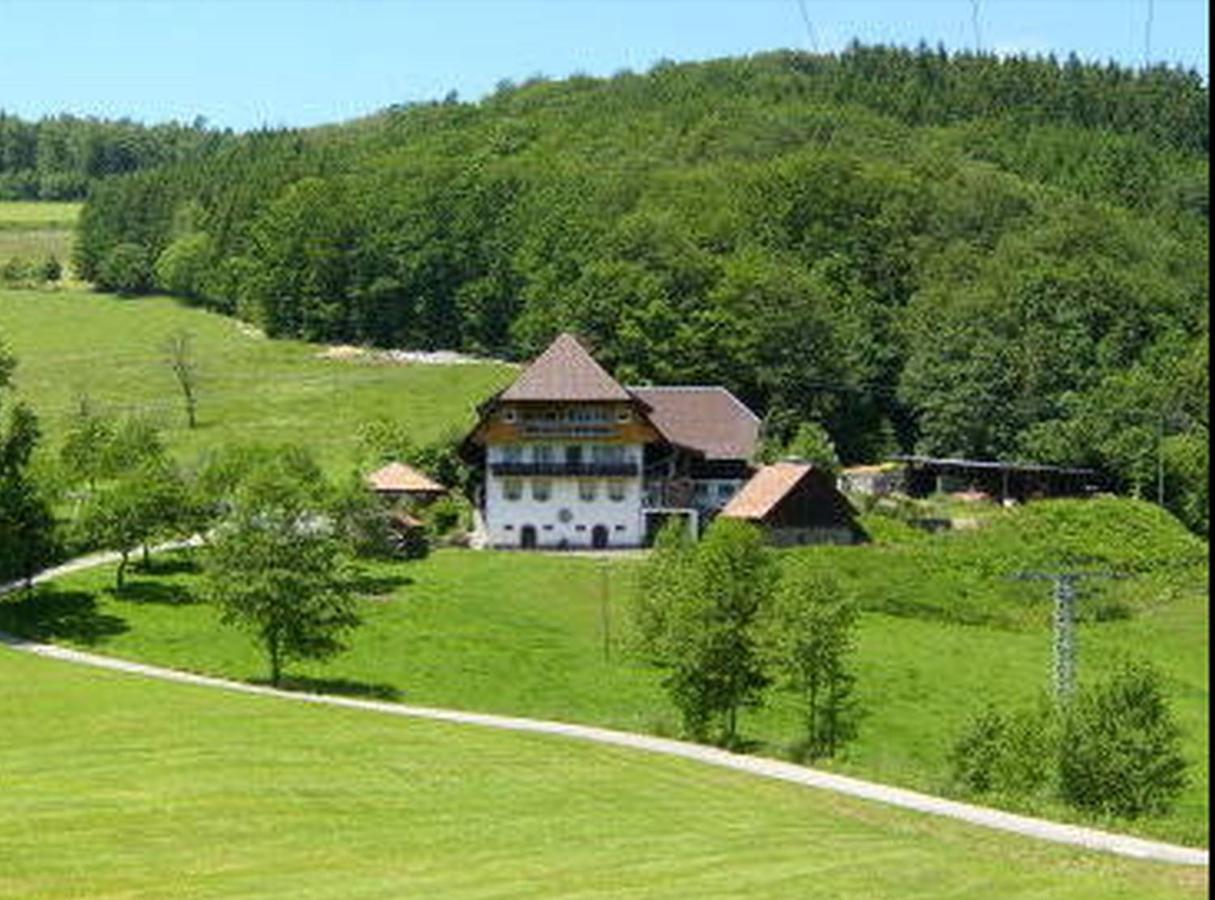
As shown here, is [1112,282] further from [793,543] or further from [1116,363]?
[793,543]

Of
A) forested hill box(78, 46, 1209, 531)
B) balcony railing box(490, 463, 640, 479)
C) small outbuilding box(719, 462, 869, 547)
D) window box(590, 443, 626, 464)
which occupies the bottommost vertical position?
small outbuilding box(719, 462, 869, 547)

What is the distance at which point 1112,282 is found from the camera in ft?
447

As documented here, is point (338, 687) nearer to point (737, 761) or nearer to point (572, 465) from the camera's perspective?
point (737, 761)

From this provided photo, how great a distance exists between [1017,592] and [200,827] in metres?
50.3

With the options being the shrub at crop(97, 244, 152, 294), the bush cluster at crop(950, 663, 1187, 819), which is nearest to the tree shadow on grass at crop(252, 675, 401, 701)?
the bush cluster at crop(950, 663, 1187, 819)

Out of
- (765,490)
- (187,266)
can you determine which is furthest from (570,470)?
(187,266)

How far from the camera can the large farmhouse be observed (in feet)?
302

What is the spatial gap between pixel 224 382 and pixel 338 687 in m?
81.4

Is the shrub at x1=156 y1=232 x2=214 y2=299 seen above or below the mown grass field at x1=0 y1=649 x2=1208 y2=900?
above

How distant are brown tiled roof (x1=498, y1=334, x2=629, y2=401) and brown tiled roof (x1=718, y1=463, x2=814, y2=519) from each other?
7053 millimetres

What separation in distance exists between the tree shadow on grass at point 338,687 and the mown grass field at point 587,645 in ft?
0.41

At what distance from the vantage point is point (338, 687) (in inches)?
2420

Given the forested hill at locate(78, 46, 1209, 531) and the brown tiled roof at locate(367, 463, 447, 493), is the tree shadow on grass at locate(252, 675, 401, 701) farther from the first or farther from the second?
the forested hill at locate(78, 46, 1209, 531)

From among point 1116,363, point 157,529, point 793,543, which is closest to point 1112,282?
point 1116,363
